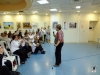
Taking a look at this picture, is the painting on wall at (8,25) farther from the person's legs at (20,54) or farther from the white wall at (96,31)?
the white wall at (96,31)

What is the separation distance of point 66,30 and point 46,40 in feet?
7.74

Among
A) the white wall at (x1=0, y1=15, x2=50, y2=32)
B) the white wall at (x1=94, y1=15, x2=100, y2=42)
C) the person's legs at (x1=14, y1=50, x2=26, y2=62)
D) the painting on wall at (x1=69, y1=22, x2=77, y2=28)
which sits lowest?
the person's legs at (x1=14, y1=50, x2=26, y2=62)

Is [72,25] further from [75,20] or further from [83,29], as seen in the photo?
[83,29]

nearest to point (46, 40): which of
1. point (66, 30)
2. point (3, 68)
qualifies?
point (66, 30)

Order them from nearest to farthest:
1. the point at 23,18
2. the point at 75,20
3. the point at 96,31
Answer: the point at 75,20
the point at 96,31
the point at 23,18

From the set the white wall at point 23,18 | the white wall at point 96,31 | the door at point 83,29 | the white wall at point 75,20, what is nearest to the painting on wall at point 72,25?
the white wall at point 75,20

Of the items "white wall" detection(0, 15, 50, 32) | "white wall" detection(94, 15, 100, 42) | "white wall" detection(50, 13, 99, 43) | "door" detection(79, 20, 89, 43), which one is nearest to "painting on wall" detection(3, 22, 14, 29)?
"white wall" detection(0, 15, 50, 32)

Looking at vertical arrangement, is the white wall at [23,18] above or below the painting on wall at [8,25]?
above

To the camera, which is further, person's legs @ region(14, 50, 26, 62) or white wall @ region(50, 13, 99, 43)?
white wall @ region(50, 13, 99, 43)

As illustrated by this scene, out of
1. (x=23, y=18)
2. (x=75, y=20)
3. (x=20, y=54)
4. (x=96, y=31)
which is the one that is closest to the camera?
(x=20, y=54)

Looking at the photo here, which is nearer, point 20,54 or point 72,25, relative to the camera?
point 20,54

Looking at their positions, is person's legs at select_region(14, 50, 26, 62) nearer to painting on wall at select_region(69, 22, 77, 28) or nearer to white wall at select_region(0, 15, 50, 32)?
painting on wall at select_region(69, 22, 77, 28)

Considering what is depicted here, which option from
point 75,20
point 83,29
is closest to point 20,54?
point 75,20

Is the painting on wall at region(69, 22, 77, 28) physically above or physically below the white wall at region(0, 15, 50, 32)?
below
